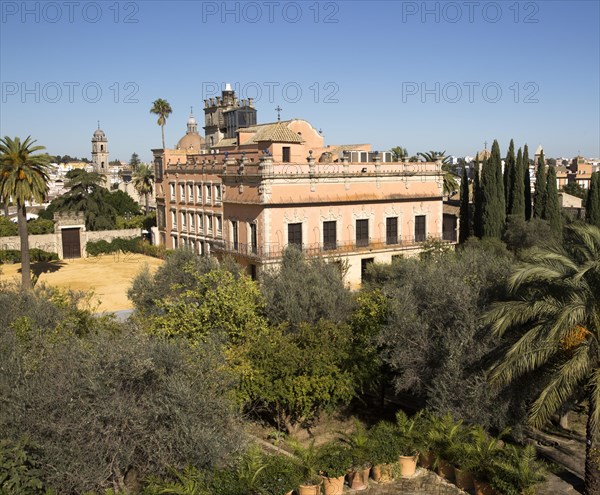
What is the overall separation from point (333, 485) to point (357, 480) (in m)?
0.68

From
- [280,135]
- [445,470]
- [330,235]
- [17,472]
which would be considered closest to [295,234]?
[330,235]

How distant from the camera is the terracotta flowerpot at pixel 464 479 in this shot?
12695 millimetres

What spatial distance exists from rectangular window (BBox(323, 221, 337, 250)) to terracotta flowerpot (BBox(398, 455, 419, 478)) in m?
23.1

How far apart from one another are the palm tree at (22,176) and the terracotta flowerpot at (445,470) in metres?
28.7

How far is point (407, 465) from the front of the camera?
13.3 m

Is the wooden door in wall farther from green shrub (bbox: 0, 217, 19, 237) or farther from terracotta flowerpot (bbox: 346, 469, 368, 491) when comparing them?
terracotta flowerpot (bbox: 346, 469, 368, 491)

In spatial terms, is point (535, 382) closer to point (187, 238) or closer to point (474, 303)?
point (474, 303)

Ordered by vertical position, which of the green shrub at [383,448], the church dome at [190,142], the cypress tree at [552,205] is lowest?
the green shrub at [383,448]

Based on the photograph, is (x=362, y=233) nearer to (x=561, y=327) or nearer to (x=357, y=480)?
(x=357, y=480)

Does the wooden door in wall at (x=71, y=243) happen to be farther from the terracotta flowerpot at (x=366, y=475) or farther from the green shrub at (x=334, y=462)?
the terracotta flowerpot at (x=366, y=475)

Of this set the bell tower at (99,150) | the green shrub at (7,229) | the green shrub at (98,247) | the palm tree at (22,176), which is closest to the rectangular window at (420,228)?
the palm tree at (22,176)

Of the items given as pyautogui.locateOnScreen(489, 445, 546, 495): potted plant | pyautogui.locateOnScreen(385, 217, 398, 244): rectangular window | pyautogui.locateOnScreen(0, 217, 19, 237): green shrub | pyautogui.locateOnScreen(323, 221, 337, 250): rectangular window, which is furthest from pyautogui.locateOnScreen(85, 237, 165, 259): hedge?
pyautogui.locateOnScreen(489, 445, 546, 495): potted plant

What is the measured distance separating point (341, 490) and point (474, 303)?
5.72 metres

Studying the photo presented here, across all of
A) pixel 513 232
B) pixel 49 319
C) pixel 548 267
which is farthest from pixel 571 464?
pixel 513 232
